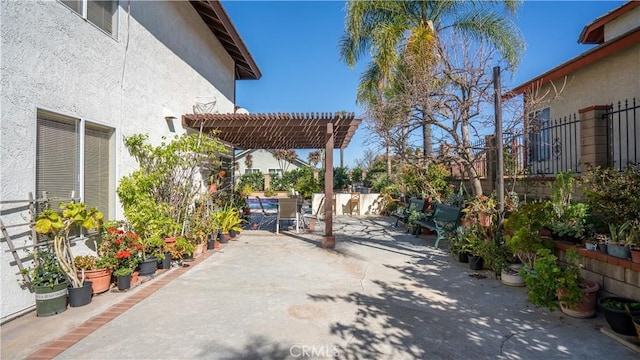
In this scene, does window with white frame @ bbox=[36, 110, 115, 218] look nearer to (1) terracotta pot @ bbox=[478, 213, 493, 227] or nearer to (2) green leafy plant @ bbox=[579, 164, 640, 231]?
(1) terracotta pot @ bbox=[478, 213, 493, 227]

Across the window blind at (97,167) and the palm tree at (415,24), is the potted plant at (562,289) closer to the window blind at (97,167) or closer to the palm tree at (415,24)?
the window blind at (97,167)

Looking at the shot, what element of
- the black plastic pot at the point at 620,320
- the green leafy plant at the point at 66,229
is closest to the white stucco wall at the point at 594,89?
the black plastic pot at the point at 620,320

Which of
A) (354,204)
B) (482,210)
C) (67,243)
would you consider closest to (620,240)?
(482,210)

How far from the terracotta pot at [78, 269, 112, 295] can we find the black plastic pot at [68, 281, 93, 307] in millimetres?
248

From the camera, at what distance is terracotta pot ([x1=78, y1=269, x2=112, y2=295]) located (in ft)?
15.3

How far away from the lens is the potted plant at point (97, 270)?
4664mm

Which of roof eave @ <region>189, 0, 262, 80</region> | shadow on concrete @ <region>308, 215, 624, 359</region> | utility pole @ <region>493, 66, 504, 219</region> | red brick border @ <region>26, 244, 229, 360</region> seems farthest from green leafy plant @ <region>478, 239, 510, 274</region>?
roof eave @ <region>189, 0, 262, 80</region>

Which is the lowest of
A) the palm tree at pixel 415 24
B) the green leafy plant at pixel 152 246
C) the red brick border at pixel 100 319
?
the red brick border at pixel 100 319

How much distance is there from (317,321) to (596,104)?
911 cm

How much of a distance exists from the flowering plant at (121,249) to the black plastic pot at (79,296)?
52 cm

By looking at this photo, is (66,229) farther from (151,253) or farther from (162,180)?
(162,180)

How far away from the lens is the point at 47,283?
13.5 ft

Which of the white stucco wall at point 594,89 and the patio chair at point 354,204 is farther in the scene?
the patio chair at point 354,204

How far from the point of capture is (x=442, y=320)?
3.98 metres
